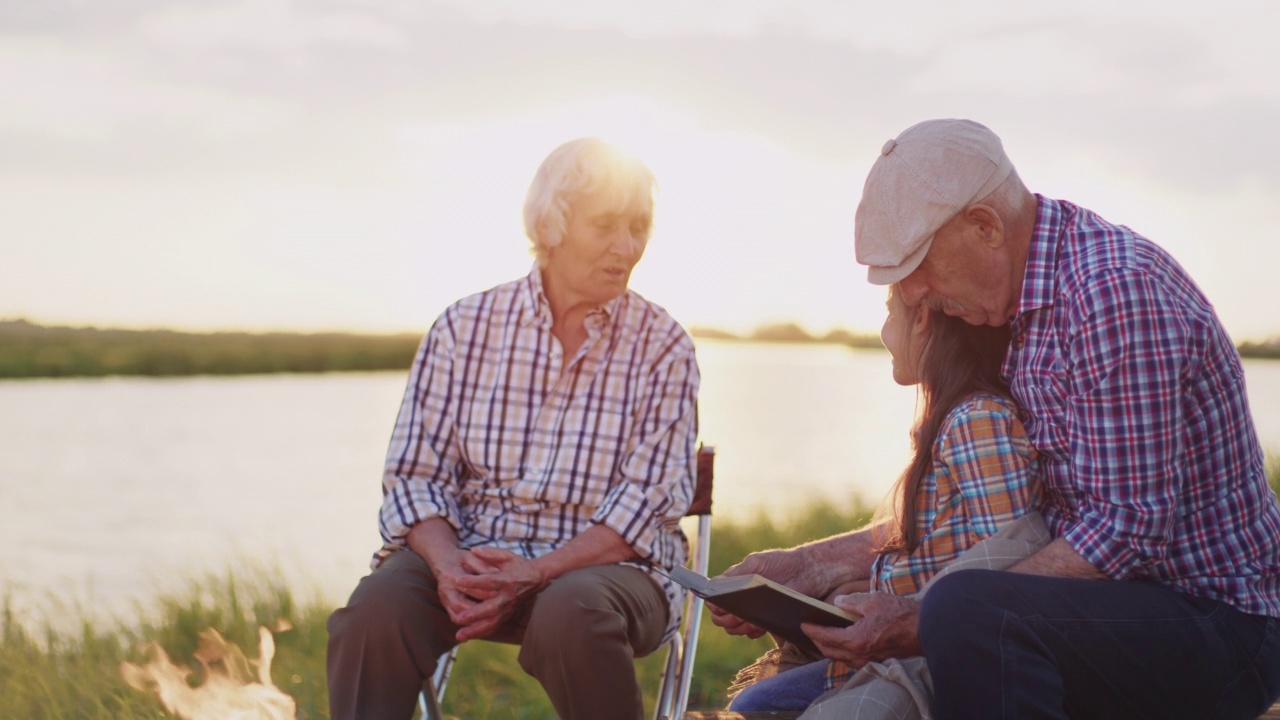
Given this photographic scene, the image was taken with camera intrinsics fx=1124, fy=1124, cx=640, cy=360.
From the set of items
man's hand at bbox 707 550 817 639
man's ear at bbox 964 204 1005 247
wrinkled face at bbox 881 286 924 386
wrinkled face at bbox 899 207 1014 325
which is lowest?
man's hand at bbox 707 550 817 639

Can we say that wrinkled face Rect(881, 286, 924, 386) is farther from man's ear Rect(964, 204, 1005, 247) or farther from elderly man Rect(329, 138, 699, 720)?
elderly man Rect(329, 138, 699, 720)

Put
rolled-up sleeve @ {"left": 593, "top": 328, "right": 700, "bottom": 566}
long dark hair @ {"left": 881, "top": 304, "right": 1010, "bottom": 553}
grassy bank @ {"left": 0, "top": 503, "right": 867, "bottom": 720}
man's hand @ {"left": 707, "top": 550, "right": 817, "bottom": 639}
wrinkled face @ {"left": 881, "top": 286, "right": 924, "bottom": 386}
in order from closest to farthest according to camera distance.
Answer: long dark hair @ {"left": 881, "top": 304, "right": 1010, "bottom": 553} < wrinkled face @ {"left": 881, "top": 286, "right": 924, "bottom": 386} < man's hand @ {"left": 707, "top": 550, "right": 817, "bottom": 639} < rolled-up sleeve @ {"left": 593, "top": 328, "right": 700, "bottom": 566} < grassy bank @ {"left": 0, "top": 503, "right": 867, "bottom": 720}

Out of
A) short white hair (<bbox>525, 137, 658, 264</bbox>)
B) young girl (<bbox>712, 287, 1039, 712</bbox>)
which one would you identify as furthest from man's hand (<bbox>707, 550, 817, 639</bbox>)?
short white hair (<bbox>525, 137, 658, 264</bbox>)

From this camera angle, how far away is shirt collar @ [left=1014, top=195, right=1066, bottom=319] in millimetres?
2123

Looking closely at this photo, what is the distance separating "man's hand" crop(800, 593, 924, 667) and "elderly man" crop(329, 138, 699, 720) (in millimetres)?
741

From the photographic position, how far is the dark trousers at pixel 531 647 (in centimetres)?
269

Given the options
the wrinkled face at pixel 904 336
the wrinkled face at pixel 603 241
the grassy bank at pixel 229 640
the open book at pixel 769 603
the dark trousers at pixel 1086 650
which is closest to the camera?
the dark trousers at pixel 1086 650

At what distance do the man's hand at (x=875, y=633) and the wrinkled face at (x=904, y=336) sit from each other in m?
0.51

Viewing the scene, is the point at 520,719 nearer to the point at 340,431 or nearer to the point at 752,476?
the point at 752,476

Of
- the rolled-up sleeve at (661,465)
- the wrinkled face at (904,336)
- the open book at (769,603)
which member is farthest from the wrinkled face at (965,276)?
the rolled-up sleeve at (661,465)

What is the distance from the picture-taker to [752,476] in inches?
479

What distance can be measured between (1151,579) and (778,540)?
5864 mm

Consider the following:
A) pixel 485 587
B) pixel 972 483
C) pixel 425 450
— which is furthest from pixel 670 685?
pixel 972 483

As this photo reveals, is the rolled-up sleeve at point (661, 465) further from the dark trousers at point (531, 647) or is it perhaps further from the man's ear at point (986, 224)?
the man's ear at point (986, 224)
